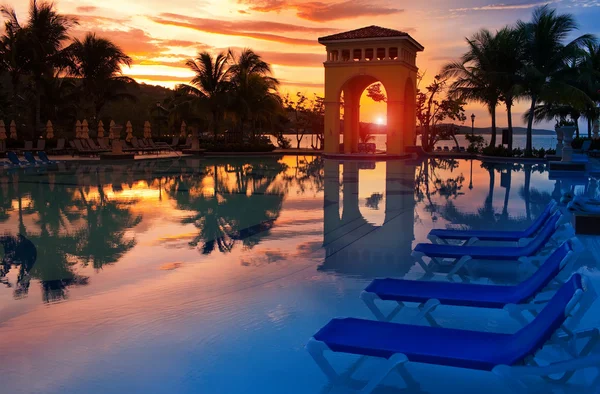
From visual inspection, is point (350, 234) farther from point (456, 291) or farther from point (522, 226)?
point (456, 291)

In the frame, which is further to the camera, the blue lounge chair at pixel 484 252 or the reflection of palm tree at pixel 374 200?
the reflection of palm tree at pixel 374 200

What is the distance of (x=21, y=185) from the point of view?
1705cm

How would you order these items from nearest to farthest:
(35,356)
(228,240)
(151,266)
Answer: (35,356)
(151,266)
(228,240)

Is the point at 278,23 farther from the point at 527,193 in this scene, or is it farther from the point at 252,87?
the point at 527,193

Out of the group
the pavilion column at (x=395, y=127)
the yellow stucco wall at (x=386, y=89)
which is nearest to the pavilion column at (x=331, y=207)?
the pavilion column at (x=395, y=127)

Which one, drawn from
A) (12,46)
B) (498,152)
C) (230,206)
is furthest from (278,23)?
(230,206)

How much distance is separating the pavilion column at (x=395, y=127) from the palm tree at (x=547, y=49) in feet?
23.3

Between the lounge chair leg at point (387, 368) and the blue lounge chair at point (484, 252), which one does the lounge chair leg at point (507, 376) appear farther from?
the blue lounge chair at point (484, 252)

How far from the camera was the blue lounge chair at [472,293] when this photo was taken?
4438mm

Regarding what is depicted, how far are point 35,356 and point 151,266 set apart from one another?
112 inches

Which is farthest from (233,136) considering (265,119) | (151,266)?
(151,266)

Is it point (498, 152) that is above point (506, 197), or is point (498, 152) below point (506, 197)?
above

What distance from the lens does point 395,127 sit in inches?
1315

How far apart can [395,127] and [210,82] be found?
12235 millimetres
